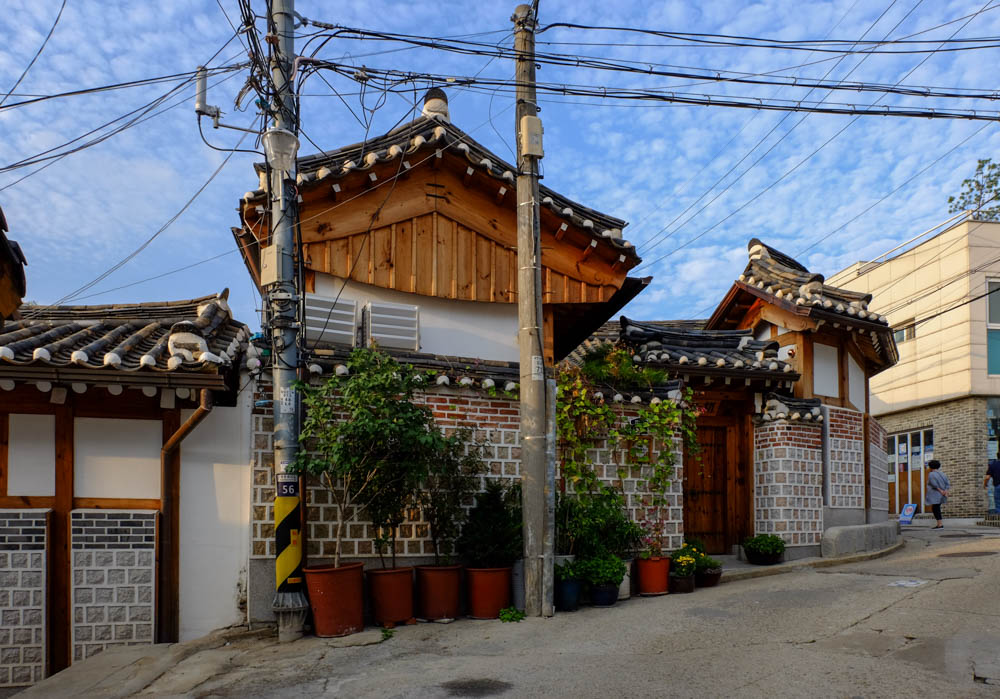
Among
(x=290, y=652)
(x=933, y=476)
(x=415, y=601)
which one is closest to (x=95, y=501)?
(x=290, y=652)

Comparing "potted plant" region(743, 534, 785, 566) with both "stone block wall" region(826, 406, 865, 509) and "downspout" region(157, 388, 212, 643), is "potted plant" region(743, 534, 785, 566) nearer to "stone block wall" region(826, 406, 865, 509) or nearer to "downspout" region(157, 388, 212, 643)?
"stone block wall" region(826, 406, 865, 509)

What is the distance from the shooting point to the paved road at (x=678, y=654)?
5938mm

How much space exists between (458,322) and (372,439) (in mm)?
3646

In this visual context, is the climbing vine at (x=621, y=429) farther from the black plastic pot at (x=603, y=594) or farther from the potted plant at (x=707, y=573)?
the black plastic pot at (x=603, y=594)

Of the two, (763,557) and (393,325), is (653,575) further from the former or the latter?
(393,325)

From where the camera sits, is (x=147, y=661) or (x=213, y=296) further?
(x=213, y=296)

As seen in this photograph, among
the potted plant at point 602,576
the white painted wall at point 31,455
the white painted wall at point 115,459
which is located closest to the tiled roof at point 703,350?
the potted plant at point 602,576

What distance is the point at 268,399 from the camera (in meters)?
9.09

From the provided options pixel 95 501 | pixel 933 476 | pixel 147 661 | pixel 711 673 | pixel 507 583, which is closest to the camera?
pixel 711 673

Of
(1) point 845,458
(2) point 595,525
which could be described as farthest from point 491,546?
(1) point 845,458

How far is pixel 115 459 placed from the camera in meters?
8.67

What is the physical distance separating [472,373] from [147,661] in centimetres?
484

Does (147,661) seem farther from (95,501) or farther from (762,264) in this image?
(762,264)

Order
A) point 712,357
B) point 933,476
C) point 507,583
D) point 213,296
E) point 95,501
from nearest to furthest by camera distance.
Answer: point 95,501 < point 507,583 < point 213,296 < point 712,357 < point 933,476
